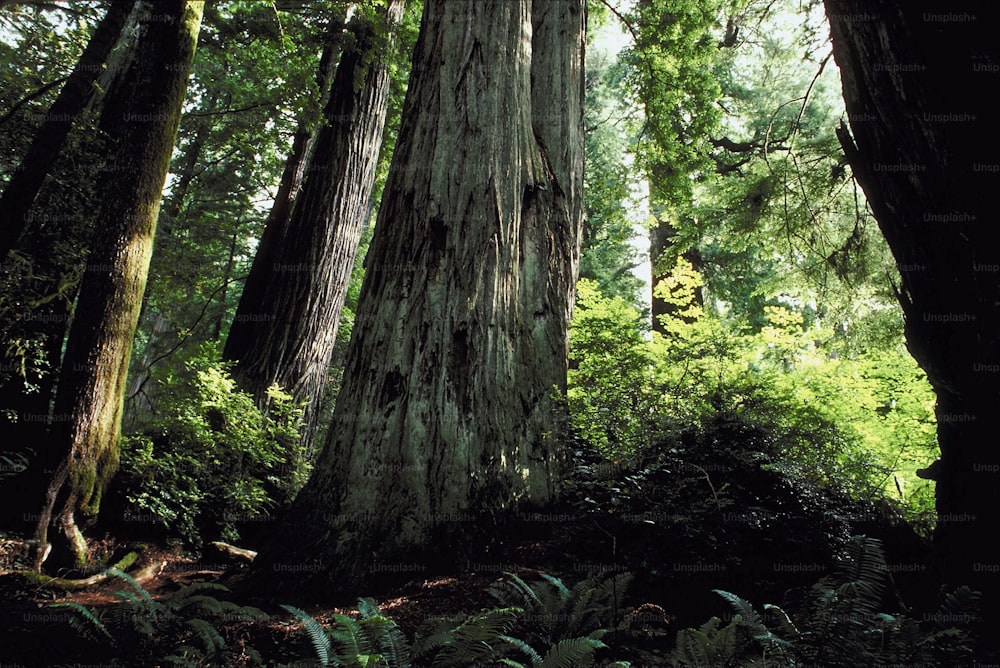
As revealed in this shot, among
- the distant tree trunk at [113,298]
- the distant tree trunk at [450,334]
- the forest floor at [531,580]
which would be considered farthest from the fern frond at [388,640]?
the distant tree trunk at [113,298]

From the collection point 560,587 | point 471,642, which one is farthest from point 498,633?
point 560,587

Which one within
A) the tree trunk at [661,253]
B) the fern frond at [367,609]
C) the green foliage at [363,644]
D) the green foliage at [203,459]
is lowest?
the green foliage at [363,644]

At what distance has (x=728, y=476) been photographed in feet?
11.2

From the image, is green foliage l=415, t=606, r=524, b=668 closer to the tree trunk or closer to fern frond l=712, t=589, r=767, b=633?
fern frond l=712, t=589, r=767, b=633

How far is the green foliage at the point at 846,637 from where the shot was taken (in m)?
1.90

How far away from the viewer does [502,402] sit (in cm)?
350

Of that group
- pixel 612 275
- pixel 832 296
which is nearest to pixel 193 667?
pixel 832 296

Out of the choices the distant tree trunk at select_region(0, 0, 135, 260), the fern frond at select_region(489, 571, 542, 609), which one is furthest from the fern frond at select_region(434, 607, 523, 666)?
the distant tree trunk at select_region(0, 0, 135, 260)

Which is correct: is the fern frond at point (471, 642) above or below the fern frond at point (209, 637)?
above

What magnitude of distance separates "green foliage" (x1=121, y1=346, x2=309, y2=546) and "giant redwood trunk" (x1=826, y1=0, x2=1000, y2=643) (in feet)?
16.3

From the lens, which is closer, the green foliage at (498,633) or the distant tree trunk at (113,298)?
the green foliage at (498,633)

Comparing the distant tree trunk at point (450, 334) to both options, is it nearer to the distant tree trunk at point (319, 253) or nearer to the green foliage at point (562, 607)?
the green foliage at point (562, 607)

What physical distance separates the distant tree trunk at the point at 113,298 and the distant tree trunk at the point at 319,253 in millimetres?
1979

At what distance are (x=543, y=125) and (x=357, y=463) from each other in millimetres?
3478
